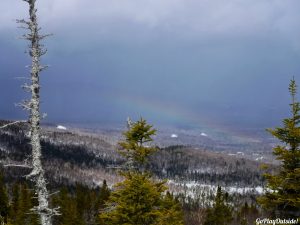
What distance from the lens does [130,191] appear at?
23.8m

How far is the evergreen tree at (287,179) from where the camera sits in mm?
21938

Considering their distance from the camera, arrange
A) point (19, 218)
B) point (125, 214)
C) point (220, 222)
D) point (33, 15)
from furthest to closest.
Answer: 1. point (220, 222)
2. point (19, 218)
3. point (125, 214)
4. point (33, 15)

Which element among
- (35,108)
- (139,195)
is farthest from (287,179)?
(35,108)

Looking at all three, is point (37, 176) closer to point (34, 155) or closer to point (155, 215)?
point (34, 155)

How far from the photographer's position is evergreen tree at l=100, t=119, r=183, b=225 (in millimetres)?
23578

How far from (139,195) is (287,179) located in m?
6.95

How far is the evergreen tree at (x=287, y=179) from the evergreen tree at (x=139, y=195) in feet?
15.0

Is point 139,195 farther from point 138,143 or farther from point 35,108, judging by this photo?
point 35,108

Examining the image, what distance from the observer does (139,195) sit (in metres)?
23.7

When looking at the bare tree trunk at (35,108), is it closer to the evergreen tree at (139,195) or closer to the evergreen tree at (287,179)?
the evergreen tree at (139,195)

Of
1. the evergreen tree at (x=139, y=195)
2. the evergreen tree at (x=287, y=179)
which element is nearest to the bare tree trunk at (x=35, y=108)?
the evergreen tree at (x=139, y=195)

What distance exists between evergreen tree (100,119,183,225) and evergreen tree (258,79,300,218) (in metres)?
4.57

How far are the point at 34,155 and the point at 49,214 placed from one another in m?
2.12

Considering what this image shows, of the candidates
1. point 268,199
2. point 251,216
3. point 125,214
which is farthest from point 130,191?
point 251,216
